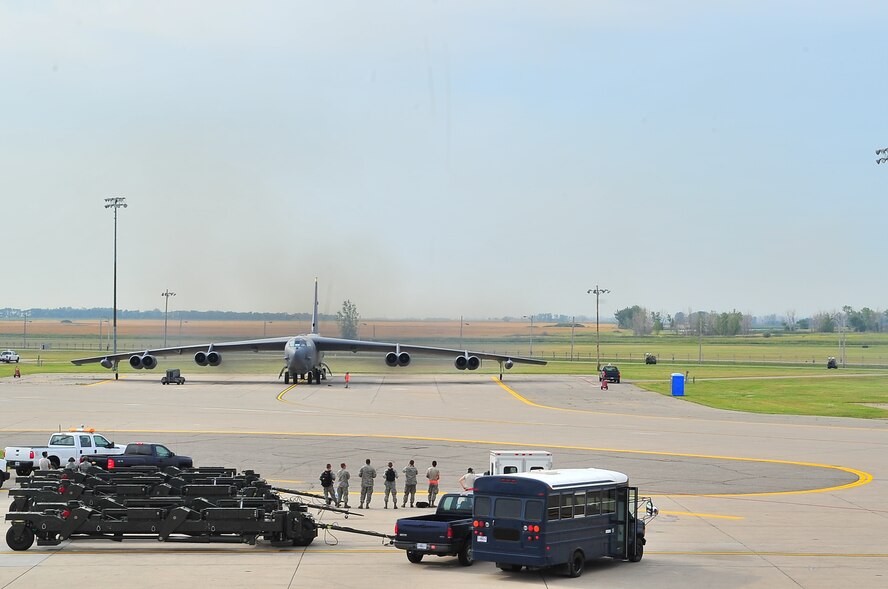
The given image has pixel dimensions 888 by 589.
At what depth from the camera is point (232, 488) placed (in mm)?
25562

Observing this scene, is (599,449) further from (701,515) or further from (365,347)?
(365,347)

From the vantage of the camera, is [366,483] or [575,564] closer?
[575,564]

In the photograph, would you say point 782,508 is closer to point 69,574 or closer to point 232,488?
point 232,488

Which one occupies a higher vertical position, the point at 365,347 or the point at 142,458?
the point at 365,347

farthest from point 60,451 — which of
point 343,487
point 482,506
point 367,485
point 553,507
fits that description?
point 553,507

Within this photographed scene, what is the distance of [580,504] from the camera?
21.6m

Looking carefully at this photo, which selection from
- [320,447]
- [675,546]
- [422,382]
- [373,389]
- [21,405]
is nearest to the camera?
[675,546]

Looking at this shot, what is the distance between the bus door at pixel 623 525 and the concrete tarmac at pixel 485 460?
482 millimetres

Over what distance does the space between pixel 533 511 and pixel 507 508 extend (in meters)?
0.63

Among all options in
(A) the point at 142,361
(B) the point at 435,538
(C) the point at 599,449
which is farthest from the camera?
(A) the point at 142,361

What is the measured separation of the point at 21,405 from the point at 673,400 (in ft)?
141

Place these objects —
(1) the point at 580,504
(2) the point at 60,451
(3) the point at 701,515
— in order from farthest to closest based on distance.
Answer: (2) the point at 60,451, (3) the point at 701,515, (1) the point at 580,504

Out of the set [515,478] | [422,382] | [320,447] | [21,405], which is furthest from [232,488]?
[422,382]

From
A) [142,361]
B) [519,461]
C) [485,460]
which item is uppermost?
[142,361]
